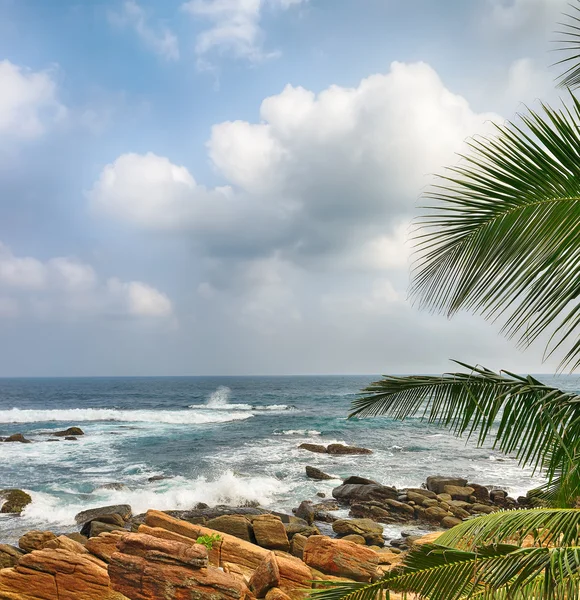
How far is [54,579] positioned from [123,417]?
48010mm

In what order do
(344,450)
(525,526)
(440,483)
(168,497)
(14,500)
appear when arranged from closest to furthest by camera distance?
(525,526)
(14,500)
(168,497)
(440,483)
(344,450)

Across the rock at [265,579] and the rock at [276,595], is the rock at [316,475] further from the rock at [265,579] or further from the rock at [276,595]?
the rock at [276,595]

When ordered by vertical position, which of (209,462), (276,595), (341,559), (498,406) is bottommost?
(209,462)

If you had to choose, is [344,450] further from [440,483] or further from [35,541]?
[35,541]

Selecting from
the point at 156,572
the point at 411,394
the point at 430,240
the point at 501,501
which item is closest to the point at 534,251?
the point at 430,240

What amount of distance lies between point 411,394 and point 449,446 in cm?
3330

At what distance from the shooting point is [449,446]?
34.5m

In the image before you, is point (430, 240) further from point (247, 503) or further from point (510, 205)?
point (247, 503)

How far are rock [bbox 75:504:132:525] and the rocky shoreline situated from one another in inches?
1.3

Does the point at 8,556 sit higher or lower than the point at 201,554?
lower

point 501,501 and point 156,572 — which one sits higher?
point 156,572

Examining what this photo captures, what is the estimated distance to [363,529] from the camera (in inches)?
602

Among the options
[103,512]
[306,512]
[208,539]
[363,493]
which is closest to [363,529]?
[306,512]

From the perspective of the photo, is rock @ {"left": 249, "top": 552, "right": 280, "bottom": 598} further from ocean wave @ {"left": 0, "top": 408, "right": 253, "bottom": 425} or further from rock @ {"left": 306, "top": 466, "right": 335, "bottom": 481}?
ocean wave @ {"left": 0, "top": 408, "right": 253, "bottom": 425}
